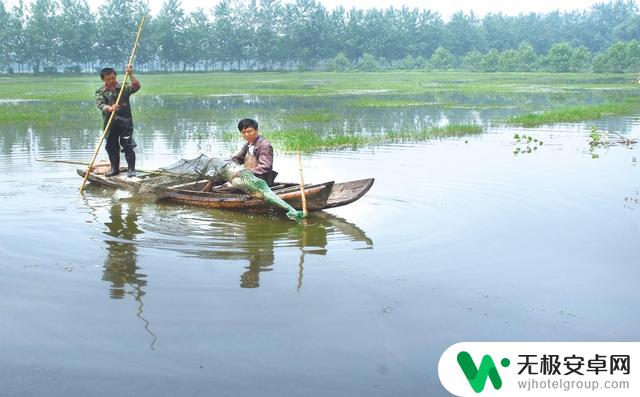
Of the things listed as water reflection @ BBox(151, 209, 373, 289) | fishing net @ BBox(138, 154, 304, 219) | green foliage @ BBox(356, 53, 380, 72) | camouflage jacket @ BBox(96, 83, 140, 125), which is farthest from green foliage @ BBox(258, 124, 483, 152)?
green foliage @ BBox(356, 53, 380, 72)

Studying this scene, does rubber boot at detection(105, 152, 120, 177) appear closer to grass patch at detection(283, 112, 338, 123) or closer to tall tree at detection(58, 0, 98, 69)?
grass patch at detection(283, 112, 338, 123)

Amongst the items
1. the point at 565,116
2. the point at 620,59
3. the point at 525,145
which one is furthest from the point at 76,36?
the point at 525,145

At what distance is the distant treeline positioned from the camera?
66.1m

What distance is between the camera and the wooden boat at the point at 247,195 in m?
7.83

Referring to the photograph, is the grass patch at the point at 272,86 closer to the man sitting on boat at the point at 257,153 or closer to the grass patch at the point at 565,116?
the grass patch at the point at 565,116

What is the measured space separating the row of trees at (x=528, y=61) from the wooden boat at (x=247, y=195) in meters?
63.2

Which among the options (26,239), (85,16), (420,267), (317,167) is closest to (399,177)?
(317,167)

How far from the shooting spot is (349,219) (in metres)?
8.11

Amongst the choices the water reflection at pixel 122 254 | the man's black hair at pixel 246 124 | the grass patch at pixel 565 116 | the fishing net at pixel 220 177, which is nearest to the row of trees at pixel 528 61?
the grass patch at pixel 565 116

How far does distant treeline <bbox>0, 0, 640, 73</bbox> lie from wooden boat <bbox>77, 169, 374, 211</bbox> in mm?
58248

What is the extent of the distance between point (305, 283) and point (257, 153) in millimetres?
2968

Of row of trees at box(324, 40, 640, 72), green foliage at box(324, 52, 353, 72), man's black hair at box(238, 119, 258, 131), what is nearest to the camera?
man's black hair at box(238, 119, 258, 131)

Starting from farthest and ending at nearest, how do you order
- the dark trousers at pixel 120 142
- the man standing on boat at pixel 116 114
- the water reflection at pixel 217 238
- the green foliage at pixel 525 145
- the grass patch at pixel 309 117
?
1. the grass patch at pixel 309 117
2. the green foliage at pixel 525 145
3. the dark trousers at pixel 120 142
4. the man standing on boat at pixel 116 114
5. the water reflection at pixel 217 238

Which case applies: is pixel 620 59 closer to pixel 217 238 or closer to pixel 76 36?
pixel 76 36
